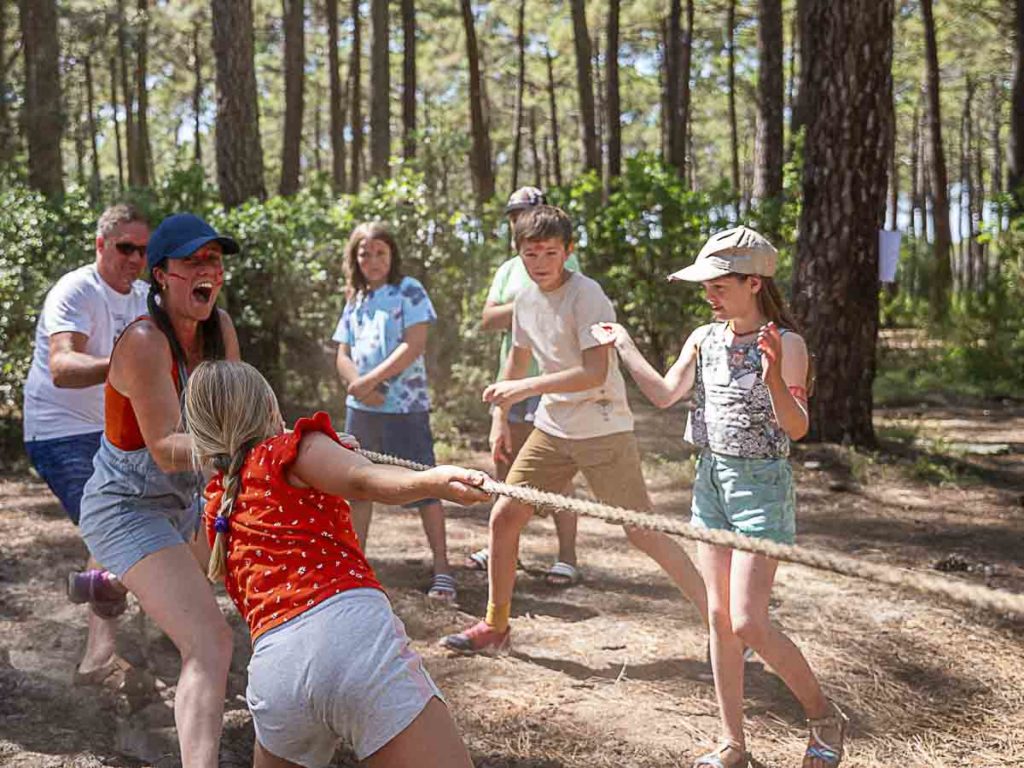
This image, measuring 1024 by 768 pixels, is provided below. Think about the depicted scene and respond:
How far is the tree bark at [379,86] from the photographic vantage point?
15.9 metres

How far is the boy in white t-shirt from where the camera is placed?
4535 millimetres

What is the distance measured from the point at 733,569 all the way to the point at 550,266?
64.3 inches

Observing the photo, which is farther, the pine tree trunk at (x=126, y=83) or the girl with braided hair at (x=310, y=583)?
the pine tree trunk at (x=126, y=83)

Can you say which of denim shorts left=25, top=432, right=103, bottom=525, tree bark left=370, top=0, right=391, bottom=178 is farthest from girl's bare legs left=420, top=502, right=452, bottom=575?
tree bark left=370, top=0, right=391, bottom=178

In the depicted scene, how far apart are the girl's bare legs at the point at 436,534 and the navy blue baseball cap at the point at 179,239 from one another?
241cm

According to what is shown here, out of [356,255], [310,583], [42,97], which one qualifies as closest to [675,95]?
[42,97]

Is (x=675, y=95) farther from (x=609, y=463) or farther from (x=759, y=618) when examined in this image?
(x=759, y=618)

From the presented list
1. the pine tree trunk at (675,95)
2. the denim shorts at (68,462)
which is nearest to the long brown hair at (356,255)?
the denim shorts at (68,462)

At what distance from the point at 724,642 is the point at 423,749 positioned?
60.3 inches

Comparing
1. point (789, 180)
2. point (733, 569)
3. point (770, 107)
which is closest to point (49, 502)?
point (733, 569)

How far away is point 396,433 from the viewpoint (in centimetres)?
574

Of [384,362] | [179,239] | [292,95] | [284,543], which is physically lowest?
[284,543]

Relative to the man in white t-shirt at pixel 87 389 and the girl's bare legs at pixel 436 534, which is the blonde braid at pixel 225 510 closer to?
the man in white t-shirt at pixel 87 389

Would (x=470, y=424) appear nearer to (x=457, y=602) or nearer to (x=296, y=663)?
(x=457, y=602)
